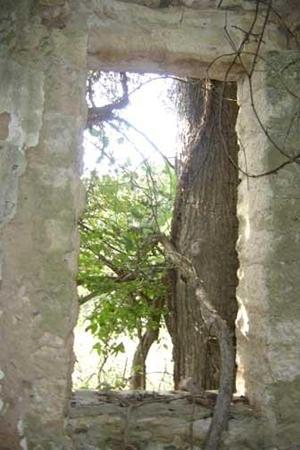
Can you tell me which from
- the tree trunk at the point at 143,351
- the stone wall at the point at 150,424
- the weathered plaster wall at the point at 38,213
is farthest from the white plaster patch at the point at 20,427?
the tree trunk at the point at 143,351

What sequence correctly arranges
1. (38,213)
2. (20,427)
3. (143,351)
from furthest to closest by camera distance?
(143,351) → (38,213) → (20,427)

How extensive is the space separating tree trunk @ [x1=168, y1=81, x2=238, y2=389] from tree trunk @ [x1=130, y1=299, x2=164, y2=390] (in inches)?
5.4

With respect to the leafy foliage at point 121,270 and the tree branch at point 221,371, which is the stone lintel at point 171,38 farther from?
the tree branch at point 221,371

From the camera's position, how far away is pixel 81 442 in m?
2.33

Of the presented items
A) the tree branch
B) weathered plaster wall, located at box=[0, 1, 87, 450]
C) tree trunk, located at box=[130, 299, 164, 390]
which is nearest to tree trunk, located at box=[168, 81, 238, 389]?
tree trunk, located at box=[130, 299, 164, 390]

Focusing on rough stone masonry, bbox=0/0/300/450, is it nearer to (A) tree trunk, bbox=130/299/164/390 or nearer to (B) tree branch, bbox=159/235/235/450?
(B) tree branch, bbox=159/235/235/450

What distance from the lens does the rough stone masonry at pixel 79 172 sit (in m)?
2.25

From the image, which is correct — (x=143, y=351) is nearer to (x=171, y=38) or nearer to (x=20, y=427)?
(x=20, y=427)

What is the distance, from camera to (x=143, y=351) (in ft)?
14.3

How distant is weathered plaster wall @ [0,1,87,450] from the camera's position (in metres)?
2.23

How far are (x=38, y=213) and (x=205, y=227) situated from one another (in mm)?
1660

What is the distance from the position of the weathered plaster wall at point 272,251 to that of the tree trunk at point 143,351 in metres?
1.35

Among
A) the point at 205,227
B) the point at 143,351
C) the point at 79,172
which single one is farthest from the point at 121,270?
the point at 79,172

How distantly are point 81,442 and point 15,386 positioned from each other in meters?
0.38
